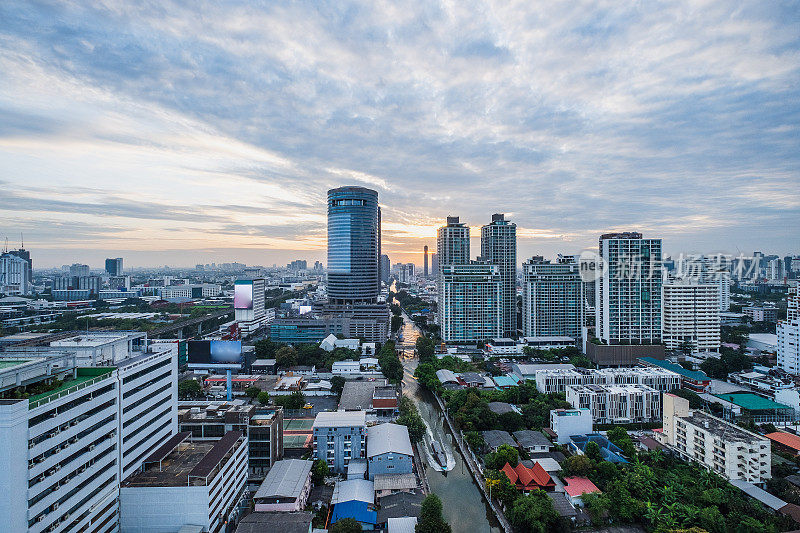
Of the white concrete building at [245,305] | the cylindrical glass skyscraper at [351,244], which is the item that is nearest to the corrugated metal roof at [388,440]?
the cylindrical glass skyscraper at [351,244]

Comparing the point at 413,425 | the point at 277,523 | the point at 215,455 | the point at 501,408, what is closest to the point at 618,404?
the point at 501,408

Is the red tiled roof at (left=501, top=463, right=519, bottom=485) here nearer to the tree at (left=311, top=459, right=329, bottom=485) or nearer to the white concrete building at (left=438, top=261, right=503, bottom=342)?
the tree at (left=311, top=459, right=329, bottom=485)

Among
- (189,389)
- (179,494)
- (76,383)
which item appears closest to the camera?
(76,383)

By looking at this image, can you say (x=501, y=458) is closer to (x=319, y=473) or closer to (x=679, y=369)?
(x=319, y=473)

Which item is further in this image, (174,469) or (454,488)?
(454,488)

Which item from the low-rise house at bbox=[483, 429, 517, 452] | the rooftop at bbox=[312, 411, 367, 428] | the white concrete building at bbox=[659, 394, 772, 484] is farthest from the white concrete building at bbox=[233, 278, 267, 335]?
the white concrete building at bbox=[659, 394, 772, 484]

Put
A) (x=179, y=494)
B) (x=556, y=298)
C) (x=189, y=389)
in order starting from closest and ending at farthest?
1. (x=179, y=494)
2. (x=189, y=389)
3. (x=556, y=298)
